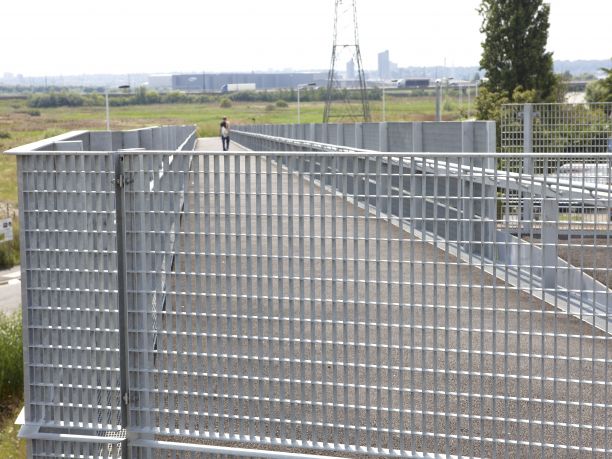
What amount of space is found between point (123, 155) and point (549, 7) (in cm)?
5709

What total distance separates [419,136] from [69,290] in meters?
17.3

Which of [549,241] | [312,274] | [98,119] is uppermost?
[98,119]

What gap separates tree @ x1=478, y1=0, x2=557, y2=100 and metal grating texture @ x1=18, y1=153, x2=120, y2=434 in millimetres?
54701

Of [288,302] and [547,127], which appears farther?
[547,127]

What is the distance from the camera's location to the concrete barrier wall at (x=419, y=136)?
20050 mm

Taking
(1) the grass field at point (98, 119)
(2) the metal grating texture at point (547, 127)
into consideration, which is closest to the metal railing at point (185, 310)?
(2) the metal grating texture at point (547, 127)

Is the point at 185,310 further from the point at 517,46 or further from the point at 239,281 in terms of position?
the point at 517,46

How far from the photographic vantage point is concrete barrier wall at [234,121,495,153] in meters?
20.0

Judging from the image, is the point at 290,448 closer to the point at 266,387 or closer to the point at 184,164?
the point at 266,387

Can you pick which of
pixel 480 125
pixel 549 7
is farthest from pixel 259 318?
pixel 549 7

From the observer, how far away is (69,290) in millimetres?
5867

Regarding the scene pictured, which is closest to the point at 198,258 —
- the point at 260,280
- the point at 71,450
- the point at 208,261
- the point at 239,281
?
the point at 208,261

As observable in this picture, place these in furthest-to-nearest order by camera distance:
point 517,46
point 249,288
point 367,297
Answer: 1. point 517,46
2. point 249,288
3. point 367,297

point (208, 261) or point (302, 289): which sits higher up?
point (208, 261)
